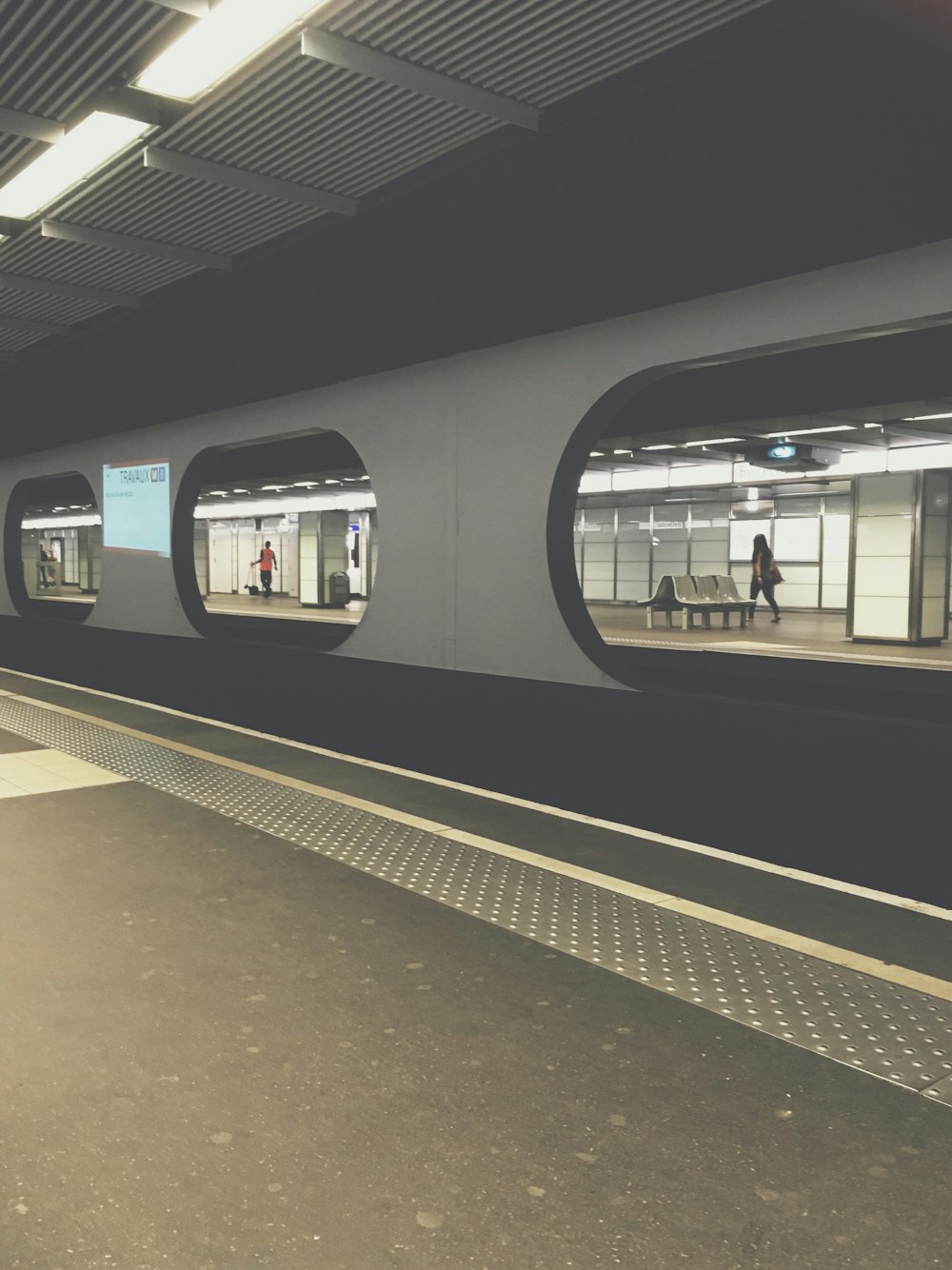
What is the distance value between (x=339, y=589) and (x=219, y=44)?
26582 mm

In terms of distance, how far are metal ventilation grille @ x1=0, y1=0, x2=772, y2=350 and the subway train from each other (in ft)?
4.26

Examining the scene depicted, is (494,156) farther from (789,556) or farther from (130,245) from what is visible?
(789,556)

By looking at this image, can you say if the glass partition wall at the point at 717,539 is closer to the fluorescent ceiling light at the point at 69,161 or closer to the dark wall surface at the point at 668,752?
the dark wall surface at the point at 668,752

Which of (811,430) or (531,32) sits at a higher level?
(531,32)

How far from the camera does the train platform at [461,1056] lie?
2.34 meters

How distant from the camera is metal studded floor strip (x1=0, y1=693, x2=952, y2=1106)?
130 inches

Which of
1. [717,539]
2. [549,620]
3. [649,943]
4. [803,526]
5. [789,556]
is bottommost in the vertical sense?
[649,943]

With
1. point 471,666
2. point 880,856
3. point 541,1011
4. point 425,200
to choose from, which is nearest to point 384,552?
point 471,666

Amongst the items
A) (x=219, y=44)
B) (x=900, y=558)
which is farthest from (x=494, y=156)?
(x=900, y=558)

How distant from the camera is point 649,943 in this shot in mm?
4113

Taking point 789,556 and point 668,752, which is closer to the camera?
point 668,752

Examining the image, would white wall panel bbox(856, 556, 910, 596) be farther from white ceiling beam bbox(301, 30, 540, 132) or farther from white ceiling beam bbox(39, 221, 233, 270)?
white ceiling beam bbox(301, 30, 540, 132)

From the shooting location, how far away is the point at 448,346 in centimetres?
701

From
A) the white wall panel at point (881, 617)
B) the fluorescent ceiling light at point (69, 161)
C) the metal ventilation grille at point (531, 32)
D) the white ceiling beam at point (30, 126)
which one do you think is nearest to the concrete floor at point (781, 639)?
the white wall panel at point (881, 617)
